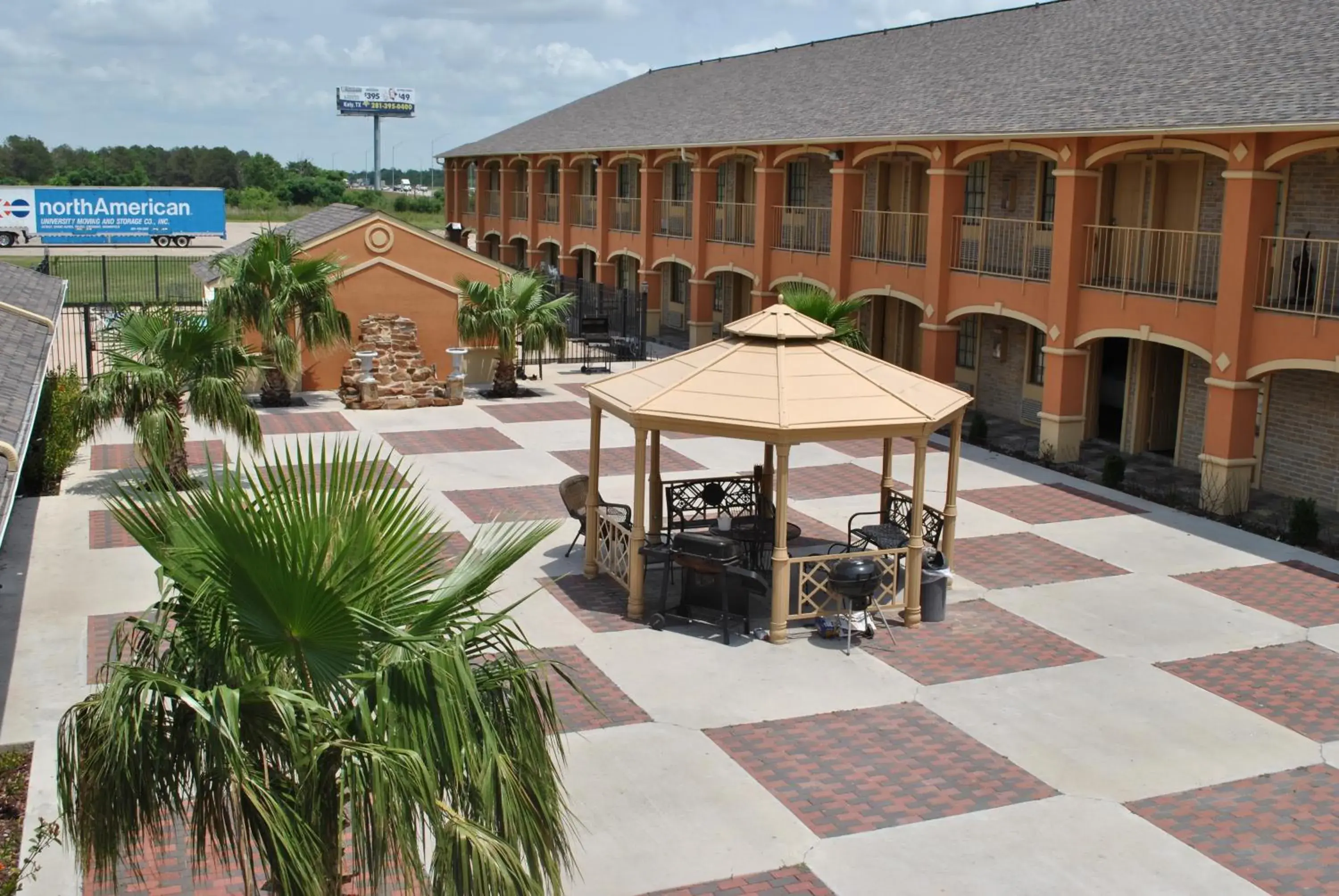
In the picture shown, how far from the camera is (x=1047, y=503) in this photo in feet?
65.1

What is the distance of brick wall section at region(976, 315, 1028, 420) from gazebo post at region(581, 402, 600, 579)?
13.2 m

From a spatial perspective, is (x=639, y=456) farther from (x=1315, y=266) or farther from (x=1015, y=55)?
(x=1015, y=55)

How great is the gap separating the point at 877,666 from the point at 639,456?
310cm

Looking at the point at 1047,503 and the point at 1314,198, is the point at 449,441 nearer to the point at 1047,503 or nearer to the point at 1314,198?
the point at 1047,503

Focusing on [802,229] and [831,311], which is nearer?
[831,311]

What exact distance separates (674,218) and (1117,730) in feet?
94.6

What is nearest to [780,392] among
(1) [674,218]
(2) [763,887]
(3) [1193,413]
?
(2) [763,887]

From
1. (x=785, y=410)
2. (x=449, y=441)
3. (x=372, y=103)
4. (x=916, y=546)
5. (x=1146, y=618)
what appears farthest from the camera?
(x=372, y=103)

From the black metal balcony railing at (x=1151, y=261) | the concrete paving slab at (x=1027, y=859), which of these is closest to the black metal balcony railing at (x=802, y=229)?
the black metal balcony railing at (x=1151, y=261)

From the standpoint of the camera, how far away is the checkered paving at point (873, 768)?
32.9ft

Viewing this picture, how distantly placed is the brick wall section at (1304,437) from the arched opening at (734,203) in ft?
47.0

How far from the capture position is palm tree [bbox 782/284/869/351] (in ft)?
71.2

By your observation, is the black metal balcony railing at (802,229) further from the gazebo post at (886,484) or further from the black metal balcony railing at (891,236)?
the gazebo post at (886,484)

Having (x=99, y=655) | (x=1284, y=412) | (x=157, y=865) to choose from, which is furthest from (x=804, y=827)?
(x=1284, y=412)
